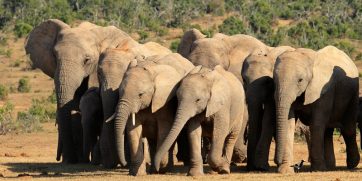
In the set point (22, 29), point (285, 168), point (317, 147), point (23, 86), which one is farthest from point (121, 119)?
point (22, 29)

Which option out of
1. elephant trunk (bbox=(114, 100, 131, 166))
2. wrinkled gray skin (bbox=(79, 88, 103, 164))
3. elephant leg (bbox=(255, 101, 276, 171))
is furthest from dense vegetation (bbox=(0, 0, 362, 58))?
elephant trunk (bbox=(114, 100, 131, 166))

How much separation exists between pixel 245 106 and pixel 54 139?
343 inches

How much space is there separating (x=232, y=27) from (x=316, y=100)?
3816cm

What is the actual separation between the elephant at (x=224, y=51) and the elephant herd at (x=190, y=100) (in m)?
0.02

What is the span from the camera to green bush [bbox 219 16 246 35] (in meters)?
52.6

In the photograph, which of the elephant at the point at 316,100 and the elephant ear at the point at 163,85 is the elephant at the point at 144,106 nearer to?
the elephant ear at the point at 163,85

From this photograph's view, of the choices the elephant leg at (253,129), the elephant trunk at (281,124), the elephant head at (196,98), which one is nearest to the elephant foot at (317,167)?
the elephant leg at (253,129)

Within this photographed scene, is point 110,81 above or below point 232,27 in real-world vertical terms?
below

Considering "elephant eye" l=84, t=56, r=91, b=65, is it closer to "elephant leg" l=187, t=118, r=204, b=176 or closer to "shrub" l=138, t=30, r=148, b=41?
"elephant leg" l=187, t=118, r=204, b=176

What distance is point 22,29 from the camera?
167 ft

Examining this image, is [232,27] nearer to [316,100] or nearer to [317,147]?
[317,147]

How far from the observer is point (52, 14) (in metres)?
56.5

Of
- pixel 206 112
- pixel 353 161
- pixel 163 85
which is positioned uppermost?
pixel 163 85

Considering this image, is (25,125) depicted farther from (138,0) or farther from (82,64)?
(138,0)
